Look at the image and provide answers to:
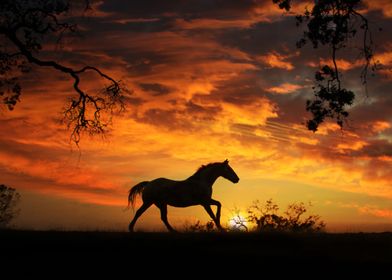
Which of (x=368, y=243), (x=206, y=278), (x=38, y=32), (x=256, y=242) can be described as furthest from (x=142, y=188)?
(x=206, y=278)

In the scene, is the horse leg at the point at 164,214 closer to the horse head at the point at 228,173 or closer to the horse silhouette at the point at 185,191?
the horse silhouette at the point at 185,191

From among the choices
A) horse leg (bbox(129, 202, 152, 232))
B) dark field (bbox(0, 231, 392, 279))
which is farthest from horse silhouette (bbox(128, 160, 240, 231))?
dark field (bbox(0, 231, 392, 279))

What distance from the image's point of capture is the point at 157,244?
1441 cm

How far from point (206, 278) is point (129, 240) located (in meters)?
4.36

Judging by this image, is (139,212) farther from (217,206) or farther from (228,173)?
(228,173)

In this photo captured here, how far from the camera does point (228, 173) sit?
80.3 feet

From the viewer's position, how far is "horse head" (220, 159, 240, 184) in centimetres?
2431

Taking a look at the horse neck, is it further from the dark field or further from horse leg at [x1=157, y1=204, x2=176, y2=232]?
the dark field

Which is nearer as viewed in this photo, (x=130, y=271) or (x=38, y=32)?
(x=130, y=271)

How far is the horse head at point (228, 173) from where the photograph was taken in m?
24.3

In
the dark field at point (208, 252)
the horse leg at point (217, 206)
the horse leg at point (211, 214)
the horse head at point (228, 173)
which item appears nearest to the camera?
the dark field at point (208, 252)

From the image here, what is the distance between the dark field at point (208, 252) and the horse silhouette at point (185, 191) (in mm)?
6600

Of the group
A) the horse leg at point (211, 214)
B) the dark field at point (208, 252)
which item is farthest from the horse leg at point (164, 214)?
the dark field at point (208, 252)

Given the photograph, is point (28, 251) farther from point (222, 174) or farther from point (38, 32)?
point (222, 174)
